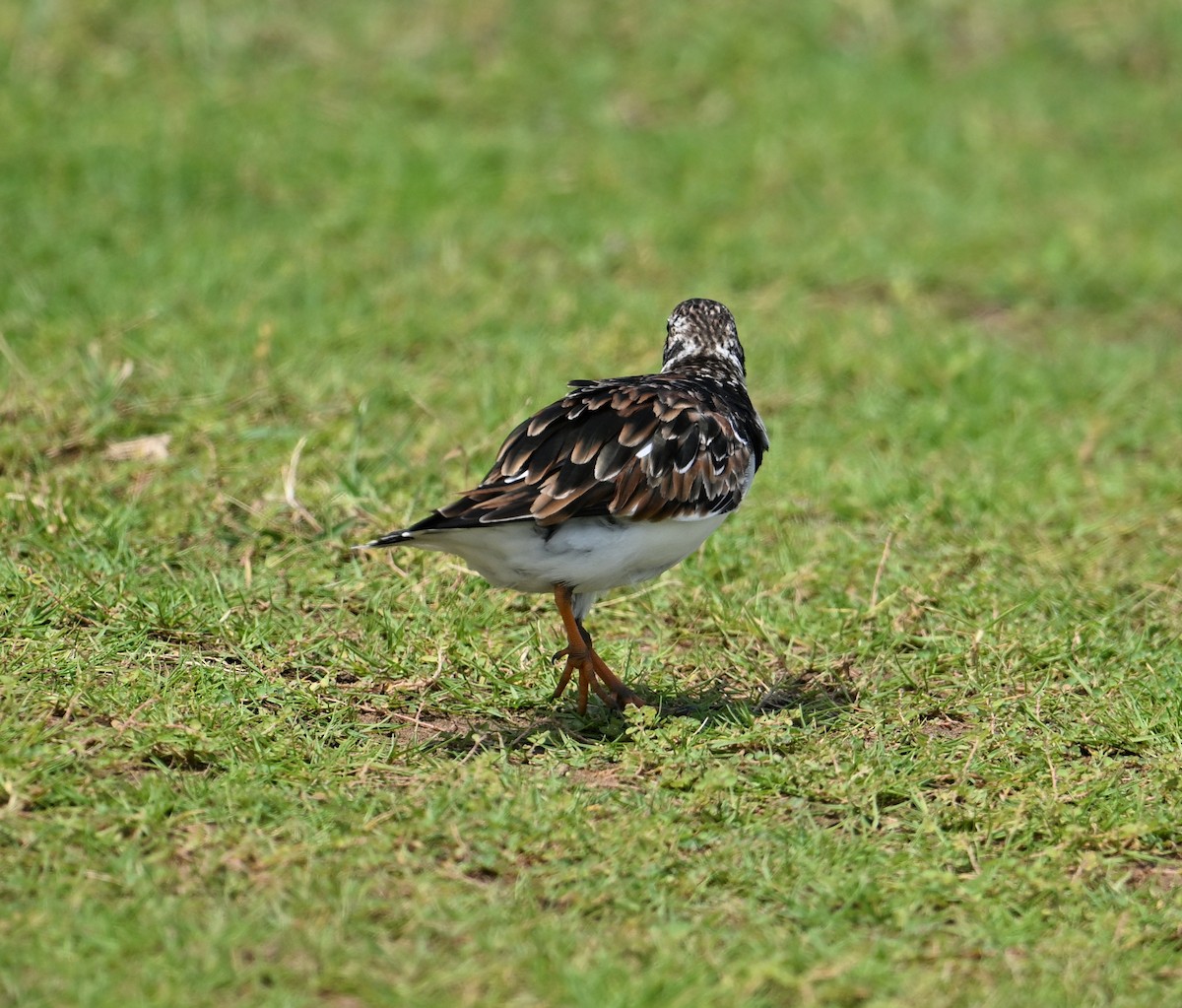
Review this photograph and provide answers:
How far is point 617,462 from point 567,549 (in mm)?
343

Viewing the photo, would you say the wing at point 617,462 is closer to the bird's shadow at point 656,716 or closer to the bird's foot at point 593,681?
the bird's foot at point 593,681

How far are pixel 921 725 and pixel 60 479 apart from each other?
3.68 m

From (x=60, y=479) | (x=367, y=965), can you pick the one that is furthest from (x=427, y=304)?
(x=367, y=965)

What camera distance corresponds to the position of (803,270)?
34.9 feet

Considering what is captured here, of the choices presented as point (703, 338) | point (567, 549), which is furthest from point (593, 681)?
point (703, 338)

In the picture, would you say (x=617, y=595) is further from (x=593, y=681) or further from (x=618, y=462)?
(x=618, y=462)

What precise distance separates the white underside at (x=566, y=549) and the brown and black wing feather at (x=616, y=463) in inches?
1.9

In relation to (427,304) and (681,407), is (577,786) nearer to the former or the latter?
(681,407)

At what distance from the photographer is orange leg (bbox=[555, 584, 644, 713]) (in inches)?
223

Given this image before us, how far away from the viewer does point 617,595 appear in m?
6.88

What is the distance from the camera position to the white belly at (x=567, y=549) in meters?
5.34

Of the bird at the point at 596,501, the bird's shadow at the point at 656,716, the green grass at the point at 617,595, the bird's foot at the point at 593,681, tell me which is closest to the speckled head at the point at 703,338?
the bird at the point at 596,501

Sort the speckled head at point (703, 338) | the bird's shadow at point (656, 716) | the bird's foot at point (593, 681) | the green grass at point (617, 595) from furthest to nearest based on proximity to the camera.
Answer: the speckled head at point (703, 338)
the bird's foot at point (593, 681)
the bird's shadow at point (656, 716)
the green grass at point (617, 595)

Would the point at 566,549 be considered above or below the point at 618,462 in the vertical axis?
below
